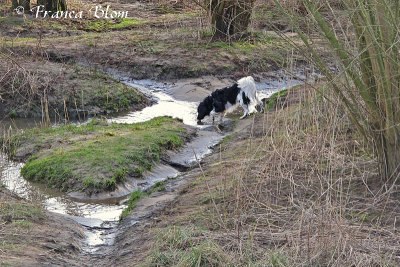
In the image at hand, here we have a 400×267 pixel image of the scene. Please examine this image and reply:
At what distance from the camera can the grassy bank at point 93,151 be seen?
10141mm

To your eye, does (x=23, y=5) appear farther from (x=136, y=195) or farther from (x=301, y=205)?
(x=301, y=205)

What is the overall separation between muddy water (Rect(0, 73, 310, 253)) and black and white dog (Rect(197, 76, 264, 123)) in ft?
1.29

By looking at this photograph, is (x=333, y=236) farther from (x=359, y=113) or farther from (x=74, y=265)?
(x=74, y=265)

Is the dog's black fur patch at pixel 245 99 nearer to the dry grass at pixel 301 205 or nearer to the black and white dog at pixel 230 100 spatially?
the black and white dog at pixel 230 100

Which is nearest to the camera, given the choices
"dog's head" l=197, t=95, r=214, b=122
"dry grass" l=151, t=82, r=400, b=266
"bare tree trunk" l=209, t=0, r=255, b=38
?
"dry grass" l=151, t=82, r=400, b=266

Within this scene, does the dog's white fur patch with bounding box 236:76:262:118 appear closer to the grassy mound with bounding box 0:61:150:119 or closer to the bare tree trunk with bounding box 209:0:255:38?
the grassy mound with bounding box 0:61:150:119

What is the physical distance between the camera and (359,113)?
7.64 meters

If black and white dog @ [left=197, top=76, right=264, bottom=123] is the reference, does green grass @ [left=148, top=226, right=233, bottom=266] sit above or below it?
above

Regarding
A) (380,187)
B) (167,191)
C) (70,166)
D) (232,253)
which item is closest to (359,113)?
(380,187)

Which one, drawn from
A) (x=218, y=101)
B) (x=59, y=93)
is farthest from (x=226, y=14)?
(x=59, y=93)

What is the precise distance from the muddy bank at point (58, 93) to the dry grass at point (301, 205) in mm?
5478

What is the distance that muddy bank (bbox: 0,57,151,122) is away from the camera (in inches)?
562

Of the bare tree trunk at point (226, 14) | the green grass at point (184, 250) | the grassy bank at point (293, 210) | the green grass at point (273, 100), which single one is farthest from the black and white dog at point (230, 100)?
the green grass at point (184, 250)

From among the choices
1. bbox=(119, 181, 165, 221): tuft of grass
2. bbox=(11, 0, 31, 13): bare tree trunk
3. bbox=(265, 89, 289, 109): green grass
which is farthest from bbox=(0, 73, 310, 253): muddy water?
bbox=(11, 0, 31, 13): bare tree trunk
